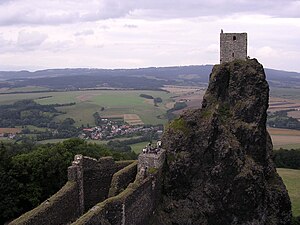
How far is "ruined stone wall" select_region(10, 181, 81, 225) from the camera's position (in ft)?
74.1

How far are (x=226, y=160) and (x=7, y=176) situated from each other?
16.7m

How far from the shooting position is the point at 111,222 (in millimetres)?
23438

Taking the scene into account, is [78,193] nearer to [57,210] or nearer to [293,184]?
[57,210]

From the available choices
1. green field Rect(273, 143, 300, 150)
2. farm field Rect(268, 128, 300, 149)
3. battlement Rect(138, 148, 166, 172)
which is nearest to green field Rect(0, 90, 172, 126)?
farm field Rect(268, 128, 300, 149)

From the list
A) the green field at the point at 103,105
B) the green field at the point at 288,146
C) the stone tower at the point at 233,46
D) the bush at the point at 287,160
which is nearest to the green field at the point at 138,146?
the bush at the point at 287,160

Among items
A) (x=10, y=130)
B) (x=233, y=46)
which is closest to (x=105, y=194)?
(x=233, y=46)

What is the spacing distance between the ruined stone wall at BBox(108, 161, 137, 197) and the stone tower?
14.0m

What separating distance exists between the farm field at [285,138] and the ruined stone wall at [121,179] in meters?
72.1

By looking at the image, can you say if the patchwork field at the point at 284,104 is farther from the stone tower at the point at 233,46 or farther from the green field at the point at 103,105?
the stone tower at the point at 233,46

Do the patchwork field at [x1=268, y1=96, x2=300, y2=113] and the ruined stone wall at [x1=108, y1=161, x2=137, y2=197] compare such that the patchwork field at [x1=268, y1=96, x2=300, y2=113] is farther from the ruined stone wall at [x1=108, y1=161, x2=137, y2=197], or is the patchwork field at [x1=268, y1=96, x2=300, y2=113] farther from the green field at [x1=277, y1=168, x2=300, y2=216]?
the ruined stone wall at [x1=108, y1=161, x2=137, y2=197]

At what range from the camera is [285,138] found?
10975 cm

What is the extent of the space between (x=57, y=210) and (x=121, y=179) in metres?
4.81

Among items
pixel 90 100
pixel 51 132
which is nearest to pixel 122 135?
pixel 51 132

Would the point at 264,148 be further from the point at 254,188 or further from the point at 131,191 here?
the point at 131,191
